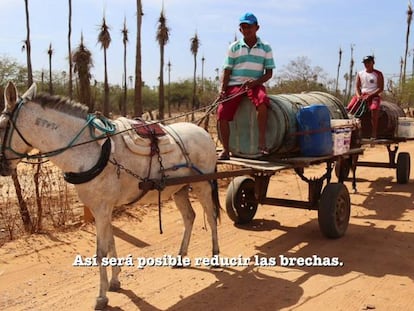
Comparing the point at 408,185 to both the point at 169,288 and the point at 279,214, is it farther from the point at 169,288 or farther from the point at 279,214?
the point at 169,288

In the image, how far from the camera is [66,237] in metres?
6.46

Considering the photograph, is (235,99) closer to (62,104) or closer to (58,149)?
(62,104)

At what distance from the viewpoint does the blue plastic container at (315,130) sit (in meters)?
6.22

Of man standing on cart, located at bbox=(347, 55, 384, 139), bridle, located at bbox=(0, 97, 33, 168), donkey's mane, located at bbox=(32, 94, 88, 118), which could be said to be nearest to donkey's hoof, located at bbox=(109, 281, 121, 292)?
bridle, located at bbox=(0, 97, 33, 168)

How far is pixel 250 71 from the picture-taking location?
601 centimetres

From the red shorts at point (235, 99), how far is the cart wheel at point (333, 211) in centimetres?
151

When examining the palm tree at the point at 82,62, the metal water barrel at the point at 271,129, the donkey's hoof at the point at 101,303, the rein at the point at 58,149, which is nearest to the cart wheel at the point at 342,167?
the metal water barrel at the point at 271,129

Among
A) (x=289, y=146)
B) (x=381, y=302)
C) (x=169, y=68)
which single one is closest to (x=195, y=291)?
(x=381, y=302)

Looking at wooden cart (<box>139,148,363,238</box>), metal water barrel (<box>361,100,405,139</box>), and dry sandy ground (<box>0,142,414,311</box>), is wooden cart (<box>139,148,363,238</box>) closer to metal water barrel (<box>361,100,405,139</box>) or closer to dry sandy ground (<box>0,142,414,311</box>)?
dry sandy ground (<box>0,142,414,311</box>)

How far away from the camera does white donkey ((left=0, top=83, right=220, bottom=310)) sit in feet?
13.5

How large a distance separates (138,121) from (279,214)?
12.9 feet

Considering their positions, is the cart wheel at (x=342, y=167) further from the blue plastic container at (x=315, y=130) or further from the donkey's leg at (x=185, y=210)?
the donkey's leg at (x=185, y=210)

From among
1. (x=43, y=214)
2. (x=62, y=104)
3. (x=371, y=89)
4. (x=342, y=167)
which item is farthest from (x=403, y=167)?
(x=62, y=104)

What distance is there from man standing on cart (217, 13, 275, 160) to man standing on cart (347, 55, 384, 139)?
14.2 ft
